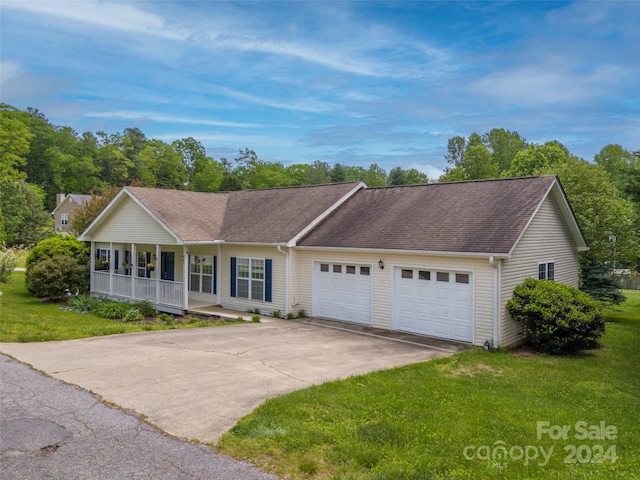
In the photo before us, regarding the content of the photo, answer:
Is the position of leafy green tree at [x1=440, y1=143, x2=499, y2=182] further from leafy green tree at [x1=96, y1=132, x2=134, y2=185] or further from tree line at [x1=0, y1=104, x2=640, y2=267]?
leafy green tree at [x1=96, y1=132, x2=134, y2=185]

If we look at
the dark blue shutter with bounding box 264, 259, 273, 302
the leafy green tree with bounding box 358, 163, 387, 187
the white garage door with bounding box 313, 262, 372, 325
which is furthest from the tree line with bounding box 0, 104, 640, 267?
the white garage door with bounding box 313, 262, 372, 325

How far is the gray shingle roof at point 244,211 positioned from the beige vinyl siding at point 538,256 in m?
7.20

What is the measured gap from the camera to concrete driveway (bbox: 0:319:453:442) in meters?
6.89

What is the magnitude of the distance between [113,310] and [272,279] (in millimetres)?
6178

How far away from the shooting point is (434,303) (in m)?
13.2

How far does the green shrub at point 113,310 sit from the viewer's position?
17.2 meters

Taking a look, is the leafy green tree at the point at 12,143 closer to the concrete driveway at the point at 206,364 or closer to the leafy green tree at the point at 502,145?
the concrete driveway at the point at 206,364

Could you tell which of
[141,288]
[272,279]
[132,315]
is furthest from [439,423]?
[141,288]

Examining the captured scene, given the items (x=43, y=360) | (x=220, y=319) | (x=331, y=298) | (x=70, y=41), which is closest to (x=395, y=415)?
(x=43, y=360)

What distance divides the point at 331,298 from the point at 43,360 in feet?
28.4

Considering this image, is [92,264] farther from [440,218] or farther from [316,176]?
[316,176]

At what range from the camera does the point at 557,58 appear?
16109 millimetres

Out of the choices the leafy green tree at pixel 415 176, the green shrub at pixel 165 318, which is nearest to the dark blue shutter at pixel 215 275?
the green shrub at pixel 165 318

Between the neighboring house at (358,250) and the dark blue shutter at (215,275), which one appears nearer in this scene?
the neighboring house at (358,250)
